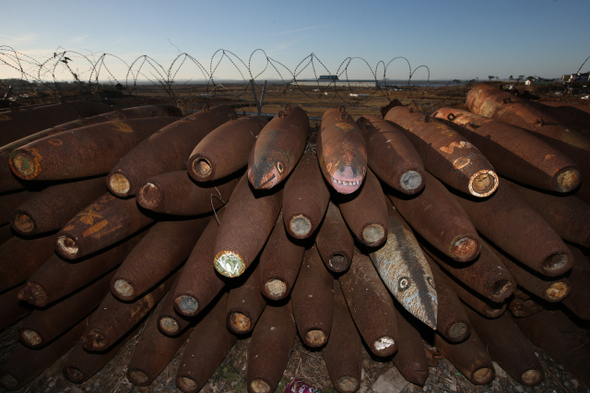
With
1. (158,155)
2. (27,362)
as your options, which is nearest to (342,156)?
(158,155)

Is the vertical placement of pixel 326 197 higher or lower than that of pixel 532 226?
higher

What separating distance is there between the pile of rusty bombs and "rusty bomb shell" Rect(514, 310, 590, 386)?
12 mm

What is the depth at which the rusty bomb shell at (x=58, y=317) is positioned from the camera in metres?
2.36

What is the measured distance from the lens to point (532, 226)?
2.18 metres

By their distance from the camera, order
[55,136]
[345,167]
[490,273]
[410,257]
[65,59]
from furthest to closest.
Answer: [65,59], [55,136], [410,257], [490,273], [345,167]

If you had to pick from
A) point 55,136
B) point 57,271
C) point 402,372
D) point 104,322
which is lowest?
point 402,372

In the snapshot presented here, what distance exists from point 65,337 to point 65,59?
4964 millimetres

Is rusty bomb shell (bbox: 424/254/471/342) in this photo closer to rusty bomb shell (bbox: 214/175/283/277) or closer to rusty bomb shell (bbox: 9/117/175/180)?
rusty bomb shell (bbox: 214/175/283/277)

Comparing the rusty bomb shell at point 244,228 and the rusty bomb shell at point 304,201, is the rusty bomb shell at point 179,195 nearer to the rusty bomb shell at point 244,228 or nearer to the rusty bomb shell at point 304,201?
the rusty bomb shell at point 244,228

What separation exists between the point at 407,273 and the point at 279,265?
1.01 m

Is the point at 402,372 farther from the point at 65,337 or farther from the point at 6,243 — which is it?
the point at 6,243

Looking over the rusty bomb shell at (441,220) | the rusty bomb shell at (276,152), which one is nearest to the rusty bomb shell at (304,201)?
the rusty bomb shell at (276,152)

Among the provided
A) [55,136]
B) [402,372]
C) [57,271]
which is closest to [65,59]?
[55,136]

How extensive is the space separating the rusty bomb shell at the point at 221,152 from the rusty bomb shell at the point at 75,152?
908 mm
